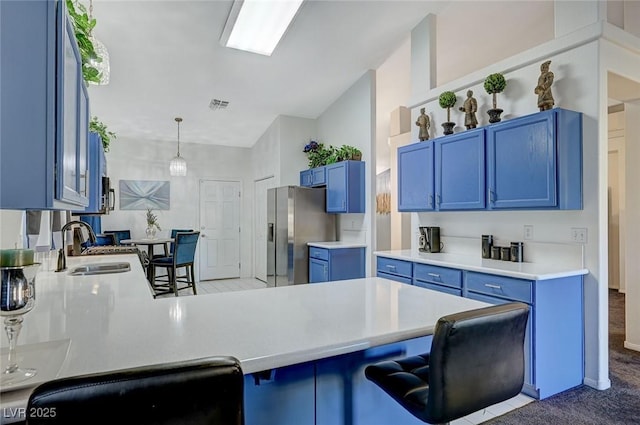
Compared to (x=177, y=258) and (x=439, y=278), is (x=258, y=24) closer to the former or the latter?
(x=439, y=278)

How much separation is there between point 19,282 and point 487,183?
3067 millimetres

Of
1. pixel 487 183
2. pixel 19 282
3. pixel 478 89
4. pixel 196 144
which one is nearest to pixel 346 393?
pixel 19 282

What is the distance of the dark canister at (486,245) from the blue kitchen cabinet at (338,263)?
1851 millimetres

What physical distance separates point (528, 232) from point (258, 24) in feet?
10.6

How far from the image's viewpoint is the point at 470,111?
10.8 ft

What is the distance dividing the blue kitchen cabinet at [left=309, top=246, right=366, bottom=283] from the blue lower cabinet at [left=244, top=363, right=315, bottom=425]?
3.24m

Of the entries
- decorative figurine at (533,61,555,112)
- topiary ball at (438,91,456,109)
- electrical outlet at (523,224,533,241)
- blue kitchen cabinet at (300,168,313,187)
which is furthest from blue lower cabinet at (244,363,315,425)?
blue kitchen cabinet at (300,168,313,187)

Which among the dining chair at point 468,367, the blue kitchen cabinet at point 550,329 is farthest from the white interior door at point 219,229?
the dining chair at point 468,367

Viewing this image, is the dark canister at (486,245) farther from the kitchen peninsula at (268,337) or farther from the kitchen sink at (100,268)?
the kitchen sink at (100,268)

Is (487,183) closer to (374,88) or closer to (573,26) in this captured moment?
(573,26)

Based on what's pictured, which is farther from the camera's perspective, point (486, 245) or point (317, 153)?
point (317, 153)

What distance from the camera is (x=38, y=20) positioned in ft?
2.99

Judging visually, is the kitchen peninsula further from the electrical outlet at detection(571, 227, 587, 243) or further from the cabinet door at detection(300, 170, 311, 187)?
the cabinet door at detection(300, 170, 311, 187)

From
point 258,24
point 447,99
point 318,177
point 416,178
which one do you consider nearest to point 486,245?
point 416,178
